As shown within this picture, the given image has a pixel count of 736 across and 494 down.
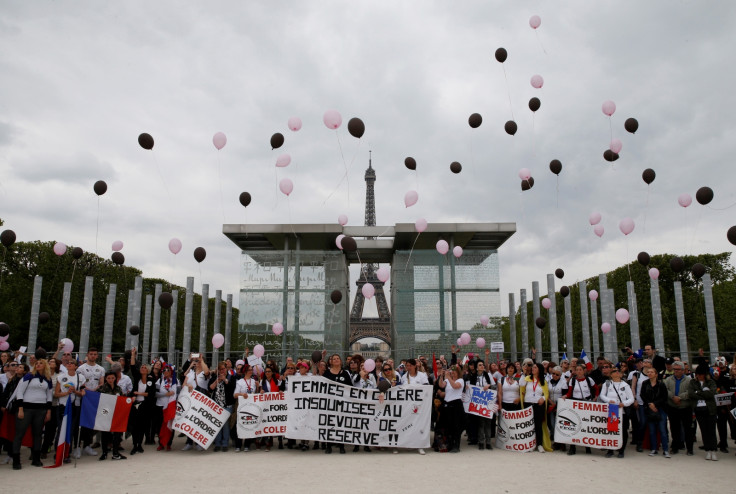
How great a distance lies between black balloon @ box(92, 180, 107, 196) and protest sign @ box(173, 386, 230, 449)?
759 centimetres

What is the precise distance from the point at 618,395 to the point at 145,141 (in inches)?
473

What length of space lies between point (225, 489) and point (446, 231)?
19368 mm

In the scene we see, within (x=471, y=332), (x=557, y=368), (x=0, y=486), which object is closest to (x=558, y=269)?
(x=471, y=332)

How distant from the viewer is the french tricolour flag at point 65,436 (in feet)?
27.0

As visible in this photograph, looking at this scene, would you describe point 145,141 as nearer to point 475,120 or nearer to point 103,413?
point 103,413

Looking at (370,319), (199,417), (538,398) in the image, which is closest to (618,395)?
(538,398)

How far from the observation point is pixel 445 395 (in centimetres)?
990

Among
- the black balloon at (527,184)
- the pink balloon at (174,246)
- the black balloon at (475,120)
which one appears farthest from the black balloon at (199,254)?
the black balloon at (527,184)

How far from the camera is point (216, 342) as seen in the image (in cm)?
1448

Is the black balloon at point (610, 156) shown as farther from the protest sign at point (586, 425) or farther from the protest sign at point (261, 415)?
the protest sign at point (261, 415)

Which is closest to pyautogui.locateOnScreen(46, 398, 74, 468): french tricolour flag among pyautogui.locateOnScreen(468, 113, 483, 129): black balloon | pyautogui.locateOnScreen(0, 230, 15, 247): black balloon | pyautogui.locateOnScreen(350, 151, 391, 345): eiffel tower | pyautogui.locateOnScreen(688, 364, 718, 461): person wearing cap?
pyautogui.locateOnScreen(0, 230, 15, 247): black balloon

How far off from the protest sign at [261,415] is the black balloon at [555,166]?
32.6 ft

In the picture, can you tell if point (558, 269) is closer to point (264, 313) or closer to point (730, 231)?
point (730, 231)

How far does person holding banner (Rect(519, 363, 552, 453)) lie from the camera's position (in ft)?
32.4
